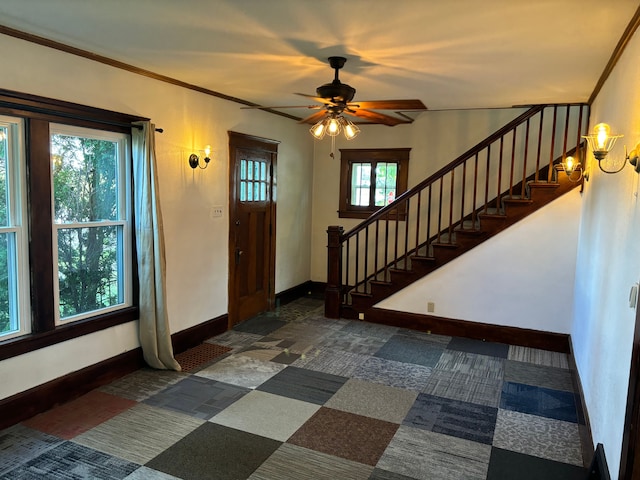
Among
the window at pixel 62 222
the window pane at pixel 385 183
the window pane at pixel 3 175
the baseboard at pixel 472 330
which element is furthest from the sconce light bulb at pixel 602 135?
the window pane at pixel 385 183

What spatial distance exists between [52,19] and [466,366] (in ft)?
13.6

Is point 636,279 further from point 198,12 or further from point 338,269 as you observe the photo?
point 338,269

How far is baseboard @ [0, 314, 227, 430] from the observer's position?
10.2ft

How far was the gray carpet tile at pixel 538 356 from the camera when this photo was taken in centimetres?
448

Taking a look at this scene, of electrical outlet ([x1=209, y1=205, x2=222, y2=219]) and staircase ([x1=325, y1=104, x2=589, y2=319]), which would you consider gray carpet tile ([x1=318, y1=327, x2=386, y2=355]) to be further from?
electrical outlet ([x1=209, y1=205, x2=222, y2=219])

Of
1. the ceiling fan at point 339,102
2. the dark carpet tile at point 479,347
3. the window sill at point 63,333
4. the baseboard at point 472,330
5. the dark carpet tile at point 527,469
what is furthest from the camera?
the baseboard at point 472,330

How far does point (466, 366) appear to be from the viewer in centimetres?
435

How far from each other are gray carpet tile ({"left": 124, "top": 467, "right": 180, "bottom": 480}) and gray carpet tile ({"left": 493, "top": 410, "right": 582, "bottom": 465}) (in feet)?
6.69

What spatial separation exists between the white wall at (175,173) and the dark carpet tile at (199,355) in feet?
0.84

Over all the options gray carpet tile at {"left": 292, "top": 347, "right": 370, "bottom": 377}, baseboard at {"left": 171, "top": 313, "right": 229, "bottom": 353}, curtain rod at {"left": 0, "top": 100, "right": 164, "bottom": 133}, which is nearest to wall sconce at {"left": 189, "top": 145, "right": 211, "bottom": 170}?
curtain rod at {"left": 0, "top": 100, "right": 164, "bottom": 133}

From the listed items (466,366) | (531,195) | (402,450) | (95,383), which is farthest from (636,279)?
(95,383)

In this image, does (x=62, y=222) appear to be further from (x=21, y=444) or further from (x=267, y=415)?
(x=267, y=415)

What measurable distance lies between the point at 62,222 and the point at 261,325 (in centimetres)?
260

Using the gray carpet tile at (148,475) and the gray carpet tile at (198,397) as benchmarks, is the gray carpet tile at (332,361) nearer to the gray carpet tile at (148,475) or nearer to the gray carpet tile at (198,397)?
the gray carpet tile at (198,397)
